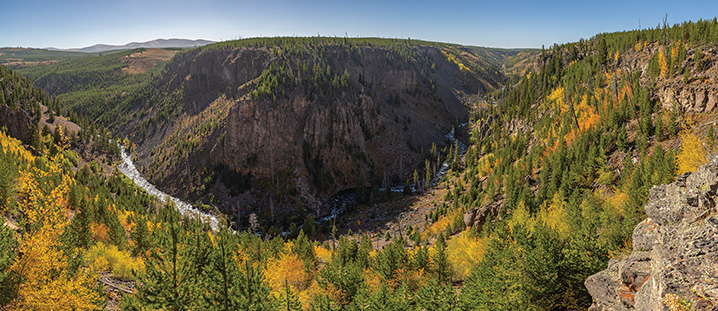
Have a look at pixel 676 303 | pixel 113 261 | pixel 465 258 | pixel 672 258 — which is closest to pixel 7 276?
pixel 113 261

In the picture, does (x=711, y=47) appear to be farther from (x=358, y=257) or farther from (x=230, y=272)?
(x=230, y=272)

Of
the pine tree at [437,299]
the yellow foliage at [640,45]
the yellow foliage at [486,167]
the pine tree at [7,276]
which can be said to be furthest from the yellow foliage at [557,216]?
the yellow foliage at [640,45]

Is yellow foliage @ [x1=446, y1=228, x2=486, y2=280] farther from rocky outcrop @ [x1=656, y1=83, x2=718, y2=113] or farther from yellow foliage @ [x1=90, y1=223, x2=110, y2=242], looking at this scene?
yellow foliage @ [x1=90, y1=223, x2=110, y2=242]

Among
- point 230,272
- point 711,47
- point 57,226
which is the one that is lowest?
point 230,272

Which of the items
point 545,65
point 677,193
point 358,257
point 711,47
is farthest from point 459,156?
point 677,193

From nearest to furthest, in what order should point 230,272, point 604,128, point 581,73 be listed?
point 230,272 < point 604,128 < point 581,73

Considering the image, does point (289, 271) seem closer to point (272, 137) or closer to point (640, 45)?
point (272, 137)

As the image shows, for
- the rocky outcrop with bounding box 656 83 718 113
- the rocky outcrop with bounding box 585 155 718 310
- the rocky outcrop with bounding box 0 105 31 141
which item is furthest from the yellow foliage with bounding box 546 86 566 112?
the rocky outcrop with bounding box 0 105 31 141

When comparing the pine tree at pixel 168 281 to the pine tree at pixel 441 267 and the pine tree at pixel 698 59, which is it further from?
the pine tree at pixel 698 59
